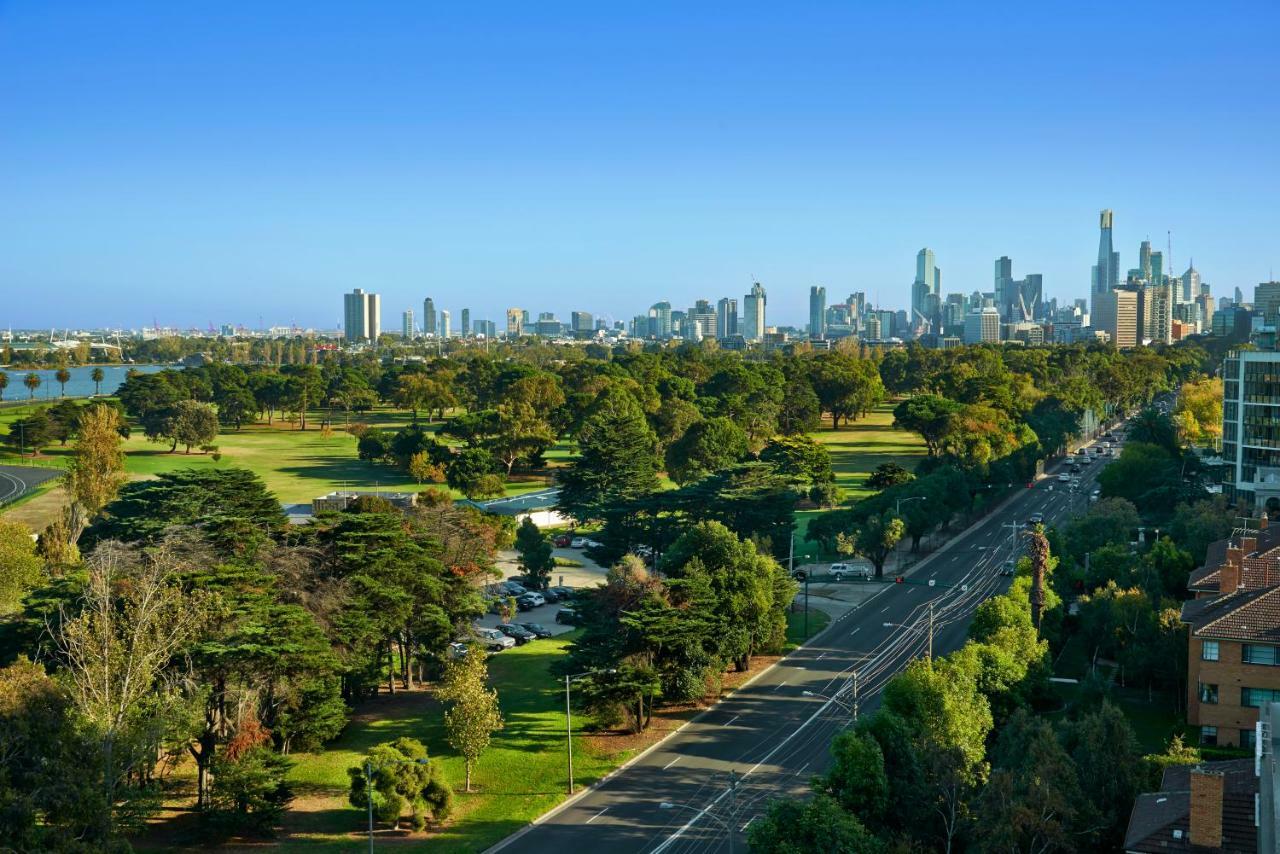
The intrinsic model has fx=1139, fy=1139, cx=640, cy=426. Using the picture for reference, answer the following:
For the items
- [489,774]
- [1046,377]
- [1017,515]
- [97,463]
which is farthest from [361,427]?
[489,774]

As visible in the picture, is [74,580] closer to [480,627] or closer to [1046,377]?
[480,627]

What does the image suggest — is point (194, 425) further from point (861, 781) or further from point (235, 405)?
point (861, 781)

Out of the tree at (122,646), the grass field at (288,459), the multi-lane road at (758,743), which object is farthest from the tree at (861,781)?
the grass field at (288,459)

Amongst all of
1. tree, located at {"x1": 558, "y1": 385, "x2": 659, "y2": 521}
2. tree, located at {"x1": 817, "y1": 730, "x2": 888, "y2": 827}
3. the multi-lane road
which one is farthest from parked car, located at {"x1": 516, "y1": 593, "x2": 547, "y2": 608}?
tree, located at {"x1": 817, "y1": 730, "x2": 888, "y2": 827}

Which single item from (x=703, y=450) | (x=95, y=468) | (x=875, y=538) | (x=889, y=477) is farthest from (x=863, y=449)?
(x=95, y=468)

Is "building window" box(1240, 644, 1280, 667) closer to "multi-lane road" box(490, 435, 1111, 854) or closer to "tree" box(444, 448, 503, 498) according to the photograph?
"multi-lane road" box(490, 435, 1111, 854)

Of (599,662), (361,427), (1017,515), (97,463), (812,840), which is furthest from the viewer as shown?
(361,427)
